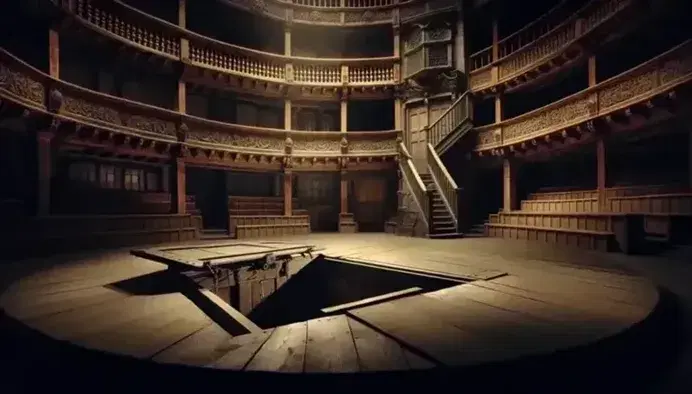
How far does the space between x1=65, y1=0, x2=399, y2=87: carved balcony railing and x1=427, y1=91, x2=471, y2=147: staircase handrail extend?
279 centimetres

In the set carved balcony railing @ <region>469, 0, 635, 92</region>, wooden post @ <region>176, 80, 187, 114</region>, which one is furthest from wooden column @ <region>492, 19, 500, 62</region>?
wooden post @ <region>176, 80, 187, 114</region>

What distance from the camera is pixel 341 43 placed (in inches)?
672

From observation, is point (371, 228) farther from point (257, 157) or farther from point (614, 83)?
point (614, 83)

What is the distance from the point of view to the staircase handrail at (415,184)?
37.1ft

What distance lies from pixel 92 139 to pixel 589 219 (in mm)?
13788

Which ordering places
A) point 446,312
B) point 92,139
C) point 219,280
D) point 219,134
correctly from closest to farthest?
point 446,312 → point 219,280 → point 92,139 → point 219,134

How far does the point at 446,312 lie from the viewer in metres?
3.43

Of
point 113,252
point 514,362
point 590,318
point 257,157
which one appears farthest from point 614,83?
point 113,252

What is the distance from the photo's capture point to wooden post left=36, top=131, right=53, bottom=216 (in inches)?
329

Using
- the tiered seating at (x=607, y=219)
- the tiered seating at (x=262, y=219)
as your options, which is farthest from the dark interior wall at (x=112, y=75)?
the tiered seating at (x=607, y=219)

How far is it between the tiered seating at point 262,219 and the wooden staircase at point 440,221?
5412mm

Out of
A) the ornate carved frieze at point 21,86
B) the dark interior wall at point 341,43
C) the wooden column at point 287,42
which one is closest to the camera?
the ornate carved frieze at point 21,86

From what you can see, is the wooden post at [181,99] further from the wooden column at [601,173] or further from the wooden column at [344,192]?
the wooden column at [601,173]

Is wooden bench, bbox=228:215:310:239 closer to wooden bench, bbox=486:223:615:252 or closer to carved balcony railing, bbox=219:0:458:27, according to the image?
wooden bench, bbox=486:223:615:252
